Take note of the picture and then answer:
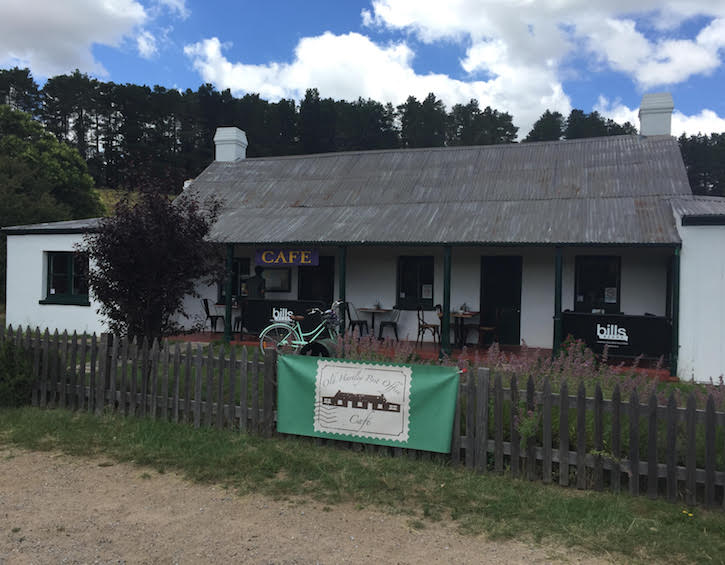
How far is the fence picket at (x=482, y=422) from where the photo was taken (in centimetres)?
505

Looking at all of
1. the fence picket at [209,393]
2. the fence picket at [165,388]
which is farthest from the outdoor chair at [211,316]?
the fence picket at [209,393]

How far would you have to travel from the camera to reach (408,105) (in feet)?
218

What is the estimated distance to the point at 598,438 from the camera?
475 centimetres

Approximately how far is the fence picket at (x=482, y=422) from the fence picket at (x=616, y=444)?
107 cm

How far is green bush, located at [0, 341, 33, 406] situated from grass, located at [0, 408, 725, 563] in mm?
768

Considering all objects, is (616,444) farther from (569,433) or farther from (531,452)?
(531,452)

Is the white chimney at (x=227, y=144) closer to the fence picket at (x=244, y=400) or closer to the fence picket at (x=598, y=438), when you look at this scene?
the fence picket at (x=244, y=400)

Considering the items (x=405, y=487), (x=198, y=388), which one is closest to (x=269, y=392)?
(x=198, y=388)

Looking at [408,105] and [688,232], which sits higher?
[408,105]

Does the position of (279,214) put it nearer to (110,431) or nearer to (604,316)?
(604,316)

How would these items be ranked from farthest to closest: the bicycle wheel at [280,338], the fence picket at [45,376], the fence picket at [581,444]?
1. the bicycle wheel at [280,338]
2. the fence picket at [45,376]
3. the fence picket at [581,444]

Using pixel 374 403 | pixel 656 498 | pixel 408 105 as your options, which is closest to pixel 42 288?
pixel 374 403

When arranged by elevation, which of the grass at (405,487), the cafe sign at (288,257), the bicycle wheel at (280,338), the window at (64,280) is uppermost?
the cafe sign at (288,257)

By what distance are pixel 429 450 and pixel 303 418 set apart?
53.3 inches
